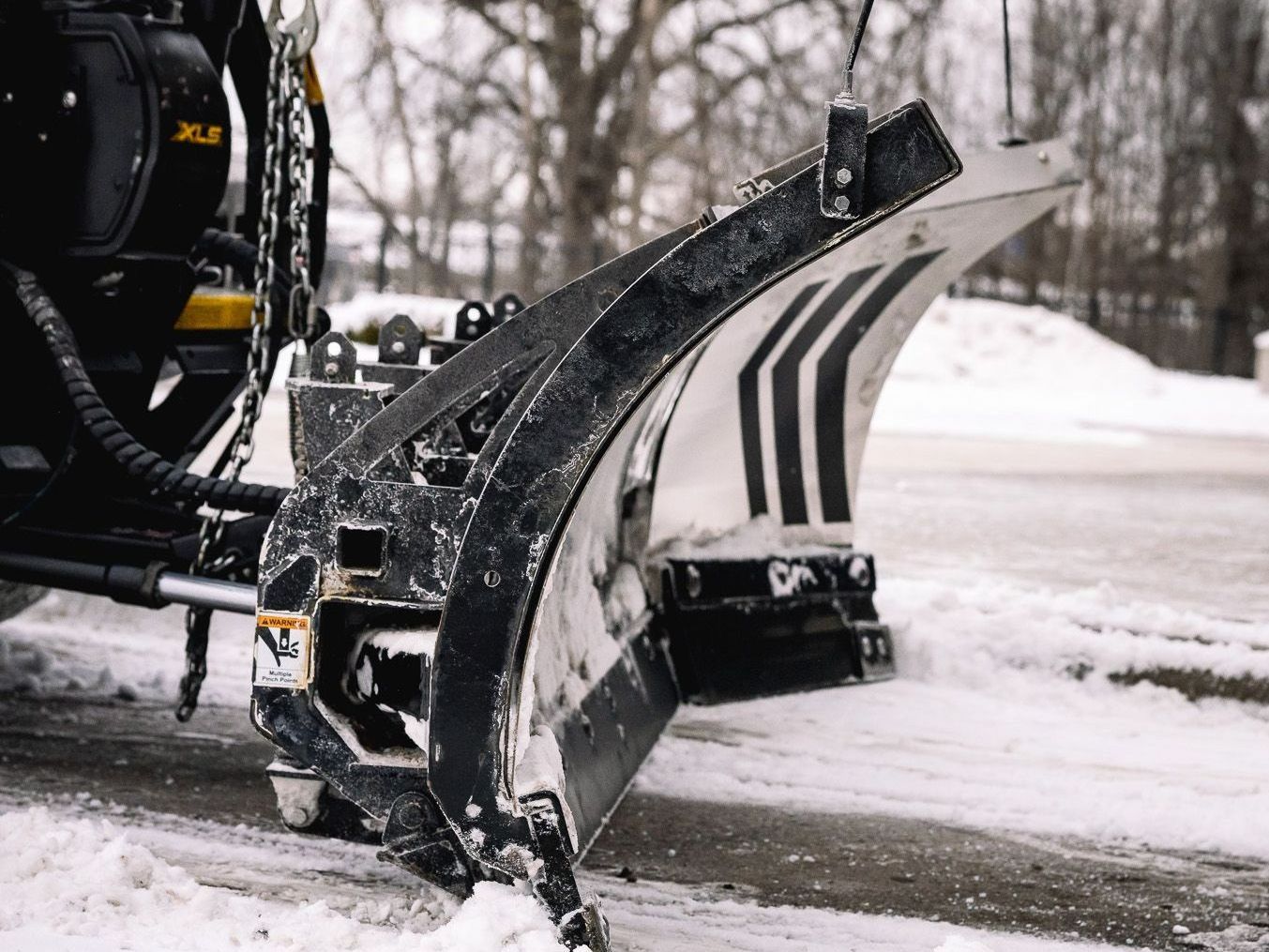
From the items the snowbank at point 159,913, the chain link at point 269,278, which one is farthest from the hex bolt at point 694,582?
the snowbank at point 159,913

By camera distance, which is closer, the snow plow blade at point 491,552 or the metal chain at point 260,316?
the snow plow blade at point 491,552

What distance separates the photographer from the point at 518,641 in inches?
88.5

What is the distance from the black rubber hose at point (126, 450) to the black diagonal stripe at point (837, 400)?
1.59m

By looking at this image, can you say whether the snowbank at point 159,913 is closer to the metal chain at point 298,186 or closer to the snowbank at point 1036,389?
the metal chain at point 298,186

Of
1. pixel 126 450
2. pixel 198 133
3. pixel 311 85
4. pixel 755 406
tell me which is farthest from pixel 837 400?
pixel 126 450

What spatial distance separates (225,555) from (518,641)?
3.58 ft

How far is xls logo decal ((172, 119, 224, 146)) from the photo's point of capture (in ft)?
9.96

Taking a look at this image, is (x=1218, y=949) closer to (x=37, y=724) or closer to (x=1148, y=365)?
(x=37, y=724)

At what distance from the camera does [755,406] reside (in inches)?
154

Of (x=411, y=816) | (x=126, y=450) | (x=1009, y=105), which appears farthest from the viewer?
(x=1009, y=105)

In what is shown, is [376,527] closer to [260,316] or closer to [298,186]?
[260,316]

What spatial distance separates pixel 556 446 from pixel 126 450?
1.10 m

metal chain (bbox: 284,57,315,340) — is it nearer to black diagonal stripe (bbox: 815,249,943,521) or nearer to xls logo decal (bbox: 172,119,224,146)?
xls logo decal (bbox: 172,119,224,146)

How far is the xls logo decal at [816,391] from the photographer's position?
12.1 feet
